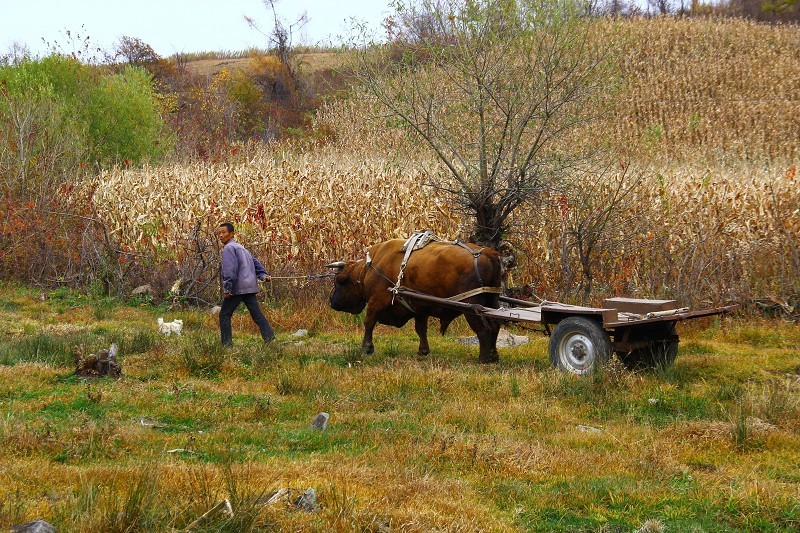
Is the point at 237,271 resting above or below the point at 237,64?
below

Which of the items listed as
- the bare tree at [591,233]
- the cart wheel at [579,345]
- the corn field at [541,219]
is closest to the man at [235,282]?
the corn field at [541,219]

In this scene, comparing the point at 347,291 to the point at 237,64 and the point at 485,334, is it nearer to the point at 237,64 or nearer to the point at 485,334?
the point at 485,334

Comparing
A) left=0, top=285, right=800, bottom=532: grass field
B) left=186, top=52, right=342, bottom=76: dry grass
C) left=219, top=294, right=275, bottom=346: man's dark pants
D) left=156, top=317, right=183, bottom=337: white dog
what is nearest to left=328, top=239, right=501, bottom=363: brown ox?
left=0, top=285, right=800, bottom=532: grass field

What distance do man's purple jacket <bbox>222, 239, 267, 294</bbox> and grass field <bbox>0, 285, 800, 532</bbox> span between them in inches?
38.0

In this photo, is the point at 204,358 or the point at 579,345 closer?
the point at 579,345

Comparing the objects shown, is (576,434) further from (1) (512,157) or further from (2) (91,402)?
(1) (512,157)

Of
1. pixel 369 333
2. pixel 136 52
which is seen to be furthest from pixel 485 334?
pixel 136 52

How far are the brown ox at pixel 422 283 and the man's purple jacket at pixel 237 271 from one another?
1313 millimetres

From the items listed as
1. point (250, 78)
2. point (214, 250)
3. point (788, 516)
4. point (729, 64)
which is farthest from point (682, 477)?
point (250, 78)

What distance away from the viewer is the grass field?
568 cm

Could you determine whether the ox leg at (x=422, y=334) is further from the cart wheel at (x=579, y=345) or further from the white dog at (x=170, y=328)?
Answer: the white dog at (x=170, y=328)

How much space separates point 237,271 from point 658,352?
609 cm

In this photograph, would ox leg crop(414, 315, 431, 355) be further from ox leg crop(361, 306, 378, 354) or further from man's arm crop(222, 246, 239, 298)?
man's arm crop(222, 246, 239, 298)

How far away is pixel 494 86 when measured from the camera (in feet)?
45.9
